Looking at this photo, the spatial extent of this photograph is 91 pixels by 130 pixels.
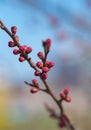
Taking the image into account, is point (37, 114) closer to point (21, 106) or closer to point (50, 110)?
point (21, 106)

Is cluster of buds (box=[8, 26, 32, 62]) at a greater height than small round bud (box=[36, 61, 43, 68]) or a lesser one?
greater

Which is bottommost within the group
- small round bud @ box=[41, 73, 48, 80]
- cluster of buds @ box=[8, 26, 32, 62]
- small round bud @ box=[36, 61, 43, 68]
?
small round bud @ box=[41, 73, 48, 80]

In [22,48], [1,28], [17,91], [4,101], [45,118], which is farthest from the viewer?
[4,101]

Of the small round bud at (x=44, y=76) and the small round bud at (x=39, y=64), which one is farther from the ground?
the small round bud at (x=39, y=64)

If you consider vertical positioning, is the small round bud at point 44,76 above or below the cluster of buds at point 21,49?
below

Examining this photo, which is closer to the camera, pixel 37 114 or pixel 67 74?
pixel 67 74

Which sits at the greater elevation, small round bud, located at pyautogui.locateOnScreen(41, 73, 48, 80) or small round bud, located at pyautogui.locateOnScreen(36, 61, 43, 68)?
small round bud, located at pyautogui.locateOnScreen(36, 61, 43, 68)

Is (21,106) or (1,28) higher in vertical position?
(21,106)

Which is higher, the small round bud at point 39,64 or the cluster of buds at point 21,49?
the cluster of buds at point 21,49

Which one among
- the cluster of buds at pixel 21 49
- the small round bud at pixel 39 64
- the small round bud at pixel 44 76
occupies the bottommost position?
the small round bud at pixel 44 76

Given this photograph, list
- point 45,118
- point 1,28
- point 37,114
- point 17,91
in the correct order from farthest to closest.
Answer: point 37,114
point 45,118
point 17,91
point 1,28

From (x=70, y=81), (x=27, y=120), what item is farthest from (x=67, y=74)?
(x=27, y=120)
